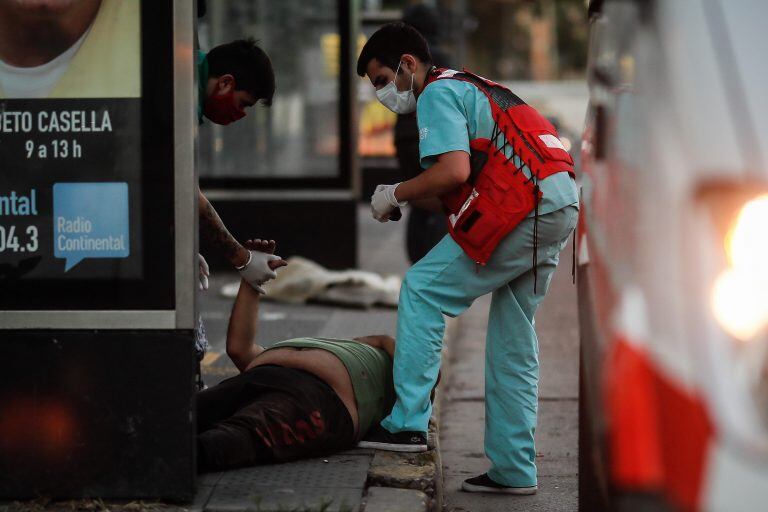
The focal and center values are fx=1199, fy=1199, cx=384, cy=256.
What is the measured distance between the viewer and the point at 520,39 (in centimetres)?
6450

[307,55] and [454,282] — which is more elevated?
[307,55]

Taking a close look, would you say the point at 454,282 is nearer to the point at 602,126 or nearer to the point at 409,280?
the point at 409,280

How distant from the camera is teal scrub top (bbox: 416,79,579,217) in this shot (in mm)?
4059

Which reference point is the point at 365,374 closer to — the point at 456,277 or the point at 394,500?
the point at 456,277

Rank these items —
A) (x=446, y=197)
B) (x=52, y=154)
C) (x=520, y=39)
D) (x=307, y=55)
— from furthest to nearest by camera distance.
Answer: (x=520, y=39), (x=307, y=55), (x=446, y=197), (x=52, y=154)

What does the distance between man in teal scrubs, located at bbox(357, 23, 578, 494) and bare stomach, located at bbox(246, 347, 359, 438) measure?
18 centimetres

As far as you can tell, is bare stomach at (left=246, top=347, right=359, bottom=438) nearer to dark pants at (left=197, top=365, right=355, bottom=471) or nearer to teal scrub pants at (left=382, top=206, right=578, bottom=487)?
dark pants at (left=197, top=365, right=355, bottom=471)

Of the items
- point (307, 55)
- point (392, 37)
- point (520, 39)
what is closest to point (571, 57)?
point (520, 39)

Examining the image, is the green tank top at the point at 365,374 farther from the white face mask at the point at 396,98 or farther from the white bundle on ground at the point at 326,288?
the white bundle on ground at the point at 326,288

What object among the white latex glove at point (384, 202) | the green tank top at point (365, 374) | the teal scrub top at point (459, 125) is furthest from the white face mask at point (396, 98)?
the green tank top at point (365, 374)

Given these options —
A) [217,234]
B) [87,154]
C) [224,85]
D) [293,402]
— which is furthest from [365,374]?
[87,154]

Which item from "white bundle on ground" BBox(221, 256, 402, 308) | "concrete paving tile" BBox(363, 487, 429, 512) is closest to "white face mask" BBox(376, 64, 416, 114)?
"concrete paving tile" BBox(363, 487, 429, 512)

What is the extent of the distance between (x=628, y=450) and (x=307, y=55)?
8.98m

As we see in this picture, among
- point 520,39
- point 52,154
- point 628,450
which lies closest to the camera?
point 628,450
